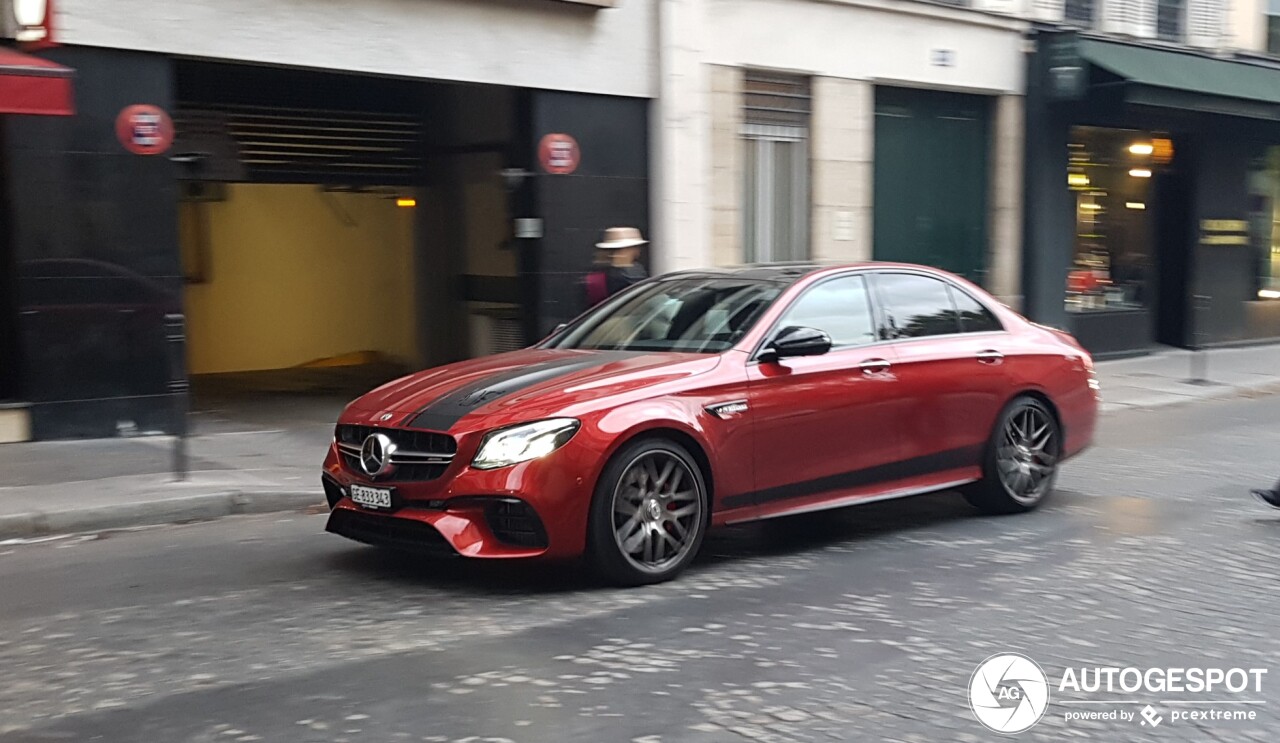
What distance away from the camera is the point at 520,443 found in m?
6.08

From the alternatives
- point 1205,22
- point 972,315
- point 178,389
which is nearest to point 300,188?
point 178,389

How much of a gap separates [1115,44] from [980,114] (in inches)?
91.6

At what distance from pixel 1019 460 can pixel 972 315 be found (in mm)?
954

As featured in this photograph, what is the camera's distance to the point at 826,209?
54.1 feet

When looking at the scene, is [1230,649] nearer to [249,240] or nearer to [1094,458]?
[1094,458]

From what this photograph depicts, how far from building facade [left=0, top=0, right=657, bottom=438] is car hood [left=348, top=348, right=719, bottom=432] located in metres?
3.85

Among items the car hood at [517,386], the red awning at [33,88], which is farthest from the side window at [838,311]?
the red awning at [33,88]

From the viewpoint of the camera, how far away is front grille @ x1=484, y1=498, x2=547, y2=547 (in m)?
6.04

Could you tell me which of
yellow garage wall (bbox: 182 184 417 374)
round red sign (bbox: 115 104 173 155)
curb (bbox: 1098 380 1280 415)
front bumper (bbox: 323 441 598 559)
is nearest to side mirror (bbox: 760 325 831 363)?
front bumper (bbox: 323 441 598 559)

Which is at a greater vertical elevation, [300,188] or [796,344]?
[300,188]

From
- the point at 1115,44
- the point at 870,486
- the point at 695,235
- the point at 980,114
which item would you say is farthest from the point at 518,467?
the point at 1115,44

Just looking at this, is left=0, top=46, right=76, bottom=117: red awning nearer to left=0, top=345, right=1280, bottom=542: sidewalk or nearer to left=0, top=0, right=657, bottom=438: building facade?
left=0, top=0, right=657, bottom=438: building facade

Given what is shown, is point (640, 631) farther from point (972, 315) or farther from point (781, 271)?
point (972, 315)

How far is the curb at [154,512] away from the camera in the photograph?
8094 mm
